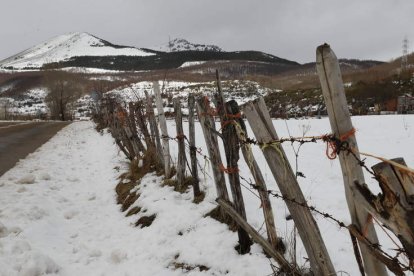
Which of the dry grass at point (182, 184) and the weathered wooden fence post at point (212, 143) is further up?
the weathered wooden fence post at point (212, 143)

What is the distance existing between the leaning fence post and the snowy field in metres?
1.38

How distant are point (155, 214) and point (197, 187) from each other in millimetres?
776

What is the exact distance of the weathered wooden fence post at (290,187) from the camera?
2.72 m

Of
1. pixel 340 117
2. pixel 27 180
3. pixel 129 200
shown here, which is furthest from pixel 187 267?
pixel 27 180

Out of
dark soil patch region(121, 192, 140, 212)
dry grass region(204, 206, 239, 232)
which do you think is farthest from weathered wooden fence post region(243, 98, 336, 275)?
dark soil patch region(121, 192, 140, 212)

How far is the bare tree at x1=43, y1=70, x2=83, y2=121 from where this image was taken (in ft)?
185

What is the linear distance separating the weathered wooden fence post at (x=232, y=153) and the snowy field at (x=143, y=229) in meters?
0.14

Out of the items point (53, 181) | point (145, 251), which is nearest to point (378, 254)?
point (145, 251)

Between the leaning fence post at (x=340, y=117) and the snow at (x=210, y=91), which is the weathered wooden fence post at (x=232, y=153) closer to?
the snow at (x=210, y=91)

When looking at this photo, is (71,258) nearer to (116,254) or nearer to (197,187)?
(116,254)

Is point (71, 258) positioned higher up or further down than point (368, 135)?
further down

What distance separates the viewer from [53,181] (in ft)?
27.1

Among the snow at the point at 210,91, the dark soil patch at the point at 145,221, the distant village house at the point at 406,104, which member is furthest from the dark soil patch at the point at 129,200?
the distant village house at the point at 406,104

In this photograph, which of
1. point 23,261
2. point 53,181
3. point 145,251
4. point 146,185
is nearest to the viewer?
point 23,261
